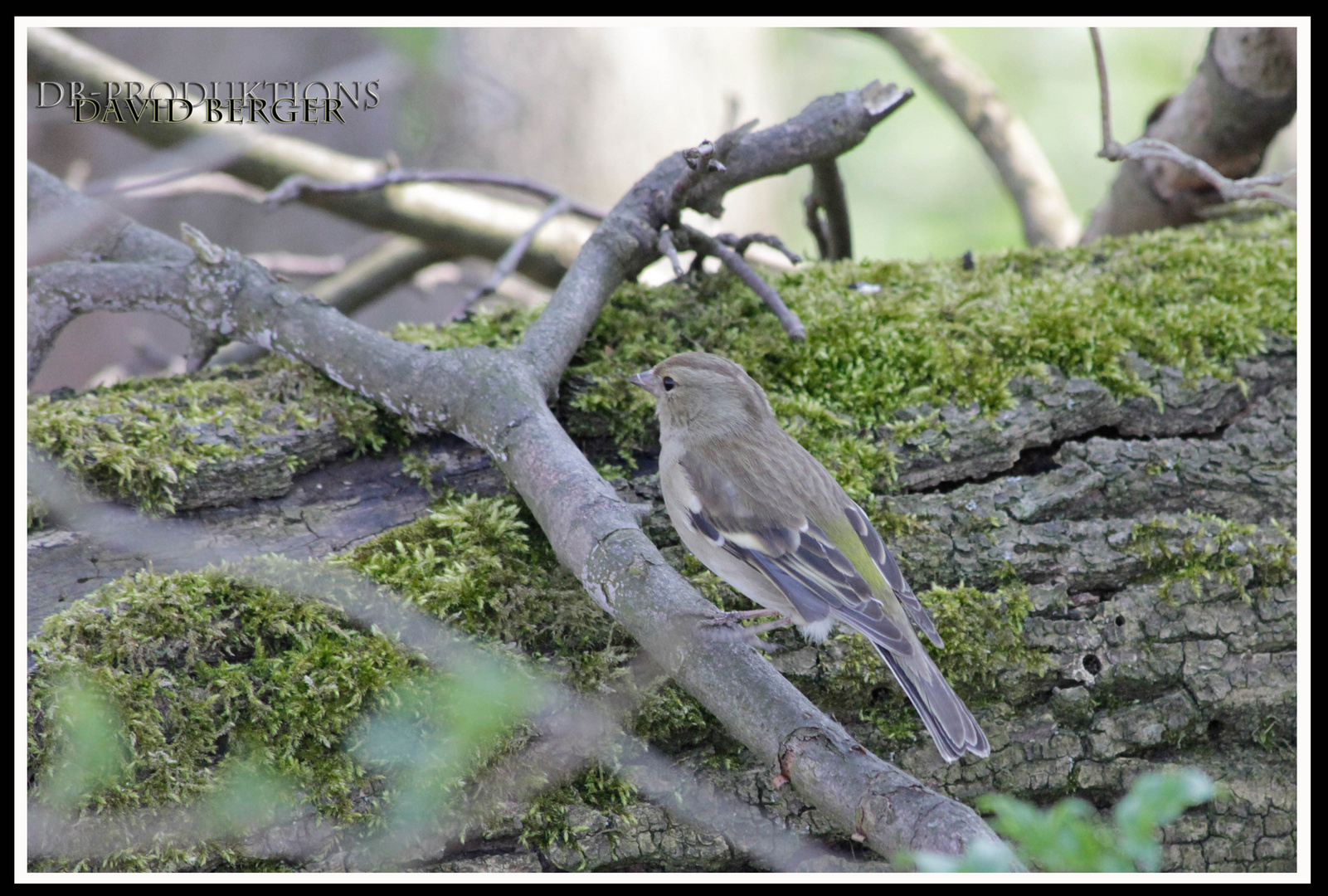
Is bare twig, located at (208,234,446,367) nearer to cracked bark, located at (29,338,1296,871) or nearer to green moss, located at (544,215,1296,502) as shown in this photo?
green moss, located at (544,215,1296,502)

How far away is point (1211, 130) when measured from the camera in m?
5.46

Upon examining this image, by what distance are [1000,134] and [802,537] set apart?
4.83m

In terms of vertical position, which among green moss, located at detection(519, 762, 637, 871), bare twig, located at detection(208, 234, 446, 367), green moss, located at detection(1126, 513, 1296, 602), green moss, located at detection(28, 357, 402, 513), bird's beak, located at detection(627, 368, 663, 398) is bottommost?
green moss, located at detection(519, 762, 637, 871)

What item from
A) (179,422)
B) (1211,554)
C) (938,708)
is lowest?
→ (938,708)

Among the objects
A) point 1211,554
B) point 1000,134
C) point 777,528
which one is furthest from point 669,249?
point 1000,134

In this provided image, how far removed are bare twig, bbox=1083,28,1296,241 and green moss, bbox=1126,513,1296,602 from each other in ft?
6.27

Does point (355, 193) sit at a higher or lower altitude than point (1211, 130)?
lower

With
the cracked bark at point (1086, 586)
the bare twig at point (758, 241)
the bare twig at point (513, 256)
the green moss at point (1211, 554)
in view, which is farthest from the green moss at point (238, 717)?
the green moss at point (1211, 554)

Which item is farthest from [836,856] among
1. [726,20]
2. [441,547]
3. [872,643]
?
[726,20]

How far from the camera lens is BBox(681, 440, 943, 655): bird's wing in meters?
3.01

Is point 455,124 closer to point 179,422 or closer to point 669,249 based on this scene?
point 669,249

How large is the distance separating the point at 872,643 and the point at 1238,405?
212 centimetres

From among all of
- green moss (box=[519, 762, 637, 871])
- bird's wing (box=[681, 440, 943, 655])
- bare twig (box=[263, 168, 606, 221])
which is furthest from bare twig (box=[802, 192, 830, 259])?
green moss (box=[519, 762, 637, 871])

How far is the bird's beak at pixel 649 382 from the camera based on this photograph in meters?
3.71
